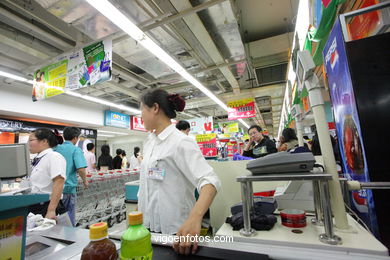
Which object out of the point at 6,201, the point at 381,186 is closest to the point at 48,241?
the point at 6,201

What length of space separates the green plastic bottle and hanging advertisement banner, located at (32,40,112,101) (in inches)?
137

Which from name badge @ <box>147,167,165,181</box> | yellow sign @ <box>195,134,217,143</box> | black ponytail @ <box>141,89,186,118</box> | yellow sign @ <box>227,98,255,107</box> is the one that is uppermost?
yellow sign @ <box>227,98,255,107</box>

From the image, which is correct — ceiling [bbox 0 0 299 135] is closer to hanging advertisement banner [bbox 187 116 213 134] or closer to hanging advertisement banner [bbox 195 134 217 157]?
hanging advertisement banner [bbox 195 134 217 157]

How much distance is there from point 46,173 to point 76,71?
8.37ft

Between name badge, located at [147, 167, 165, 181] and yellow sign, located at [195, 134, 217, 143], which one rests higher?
yellow sign, located at [195, 134, 217, 143]

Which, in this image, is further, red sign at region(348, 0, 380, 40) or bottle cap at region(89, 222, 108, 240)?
red sign at region(348, 0, 380, 40)

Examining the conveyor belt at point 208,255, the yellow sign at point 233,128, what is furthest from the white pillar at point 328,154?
the yellow sign at point 233,128

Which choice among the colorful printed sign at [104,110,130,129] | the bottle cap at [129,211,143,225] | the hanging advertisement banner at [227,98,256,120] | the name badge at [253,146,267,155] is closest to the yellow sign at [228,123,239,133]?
the hanging advertisement banner at [227,98,256,120]

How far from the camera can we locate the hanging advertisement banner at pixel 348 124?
Answer: 3.89 feet

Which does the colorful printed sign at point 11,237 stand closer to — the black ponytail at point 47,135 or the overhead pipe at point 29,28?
the black ponytail at point 47,135

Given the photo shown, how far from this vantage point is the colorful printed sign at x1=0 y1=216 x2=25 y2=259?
537 millimetres

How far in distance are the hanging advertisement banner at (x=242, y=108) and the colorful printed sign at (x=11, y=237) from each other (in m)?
7.89

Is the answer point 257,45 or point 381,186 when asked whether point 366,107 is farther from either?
point 257,45

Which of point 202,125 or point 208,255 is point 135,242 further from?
point 202,125
